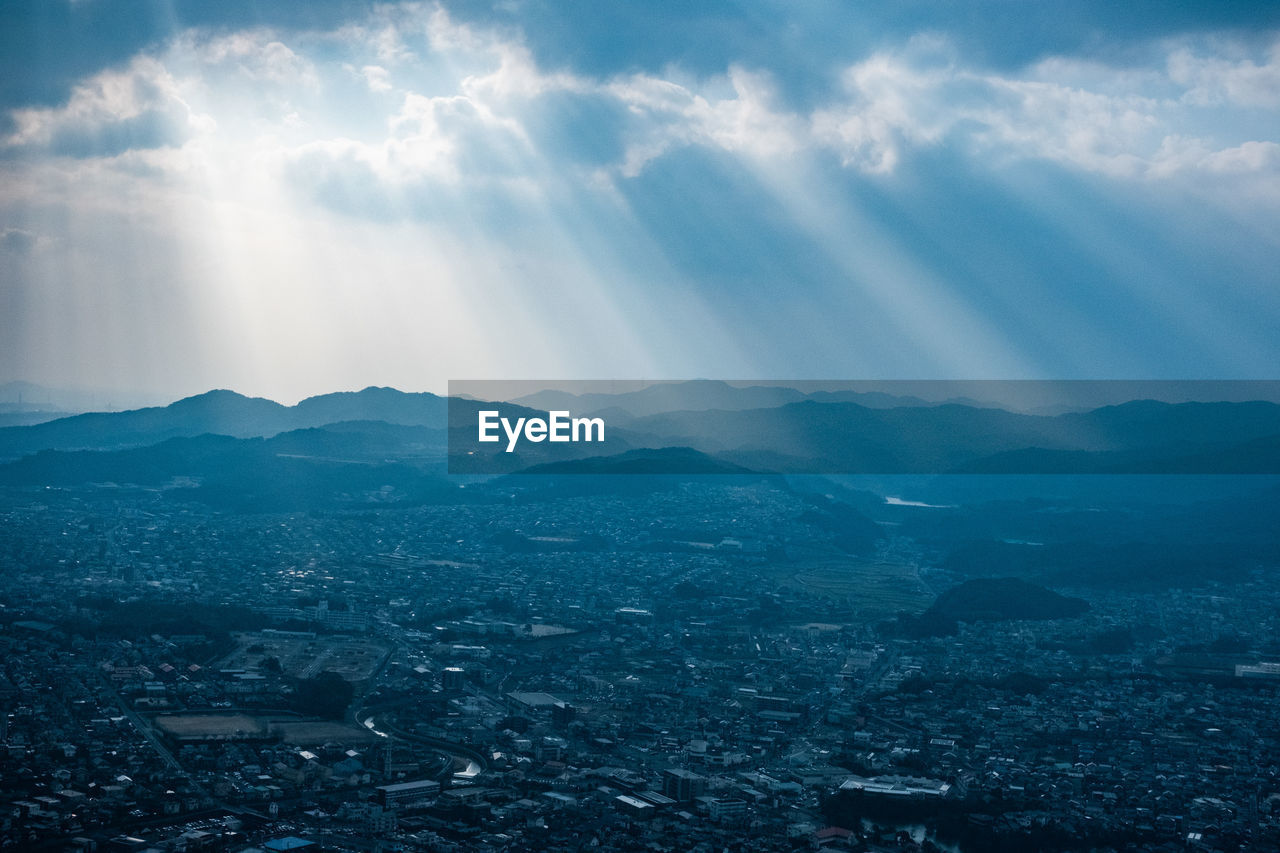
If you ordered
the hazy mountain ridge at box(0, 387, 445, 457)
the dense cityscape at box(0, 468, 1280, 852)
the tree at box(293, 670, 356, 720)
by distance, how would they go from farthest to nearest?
the hazy mountain ridge at box(0, 387, 445, 457), the tree at box(293, 670, 356, 720), the dense cityscape at box(0, 468, 1280, 852)

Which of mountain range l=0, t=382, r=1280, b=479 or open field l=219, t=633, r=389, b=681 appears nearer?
open field l=219, t=633, r=389, b=681

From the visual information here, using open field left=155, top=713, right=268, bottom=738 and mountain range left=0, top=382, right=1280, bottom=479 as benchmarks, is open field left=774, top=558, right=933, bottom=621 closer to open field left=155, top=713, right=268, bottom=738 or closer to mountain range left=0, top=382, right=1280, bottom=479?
mountain range left=0, top=382, right=1280, bottom=479

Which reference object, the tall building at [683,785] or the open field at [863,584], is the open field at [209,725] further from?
the open field at [863,584]

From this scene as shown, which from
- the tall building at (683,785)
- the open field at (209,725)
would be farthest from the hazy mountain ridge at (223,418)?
the tall building at (683,785)

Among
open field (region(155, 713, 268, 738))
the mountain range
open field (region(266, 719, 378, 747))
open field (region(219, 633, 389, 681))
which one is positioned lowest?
open field (region(266, 719, 378, 747))

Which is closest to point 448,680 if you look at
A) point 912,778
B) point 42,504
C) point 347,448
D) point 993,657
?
point 912,778

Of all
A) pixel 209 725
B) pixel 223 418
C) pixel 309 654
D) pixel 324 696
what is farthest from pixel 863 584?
pixel 223 418

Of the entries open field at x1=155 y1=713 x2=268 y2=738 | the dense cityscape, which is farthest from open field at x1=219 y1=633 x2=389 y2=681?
open field at x1=155 y1=713 x2=268 y2=738

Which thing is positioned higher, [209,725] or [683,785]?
[209,725]

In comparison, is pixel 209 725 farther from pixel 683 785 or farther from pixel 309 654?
pixel 683 785
